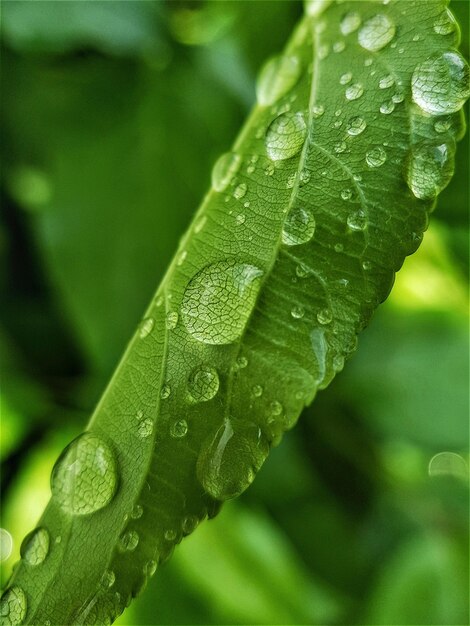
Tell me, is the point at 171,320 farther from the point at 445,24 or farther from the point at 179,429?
the point at 445,24

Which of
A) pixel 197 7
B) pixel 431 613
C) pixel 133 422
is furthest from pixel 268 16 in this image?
pixel 431 613

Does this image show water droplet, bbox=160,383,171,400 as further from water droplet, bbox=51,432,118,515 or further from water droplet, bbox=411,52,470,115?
water droplet, bbox=411,52,470,115

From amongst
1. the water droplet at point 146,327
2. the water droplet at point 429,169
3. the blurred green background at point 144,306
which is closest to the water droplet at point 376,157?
the water droplet at point 429,169

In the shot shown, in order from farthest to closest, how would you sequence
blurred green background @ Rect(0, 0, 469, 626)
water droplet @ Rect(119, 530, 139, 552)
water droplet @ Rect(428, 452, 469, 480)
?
1. water droplet @ Rect(428, 452, 469, 480)
2. blurred green background @ Rect(0, 0, 469, 626)
3. water droplet @ Rect(119, 530, 139, 552)

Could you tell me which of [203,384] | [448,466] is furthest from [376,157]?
[448,466]

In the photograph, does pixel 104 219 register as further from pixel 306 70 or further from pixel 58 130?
pixel 306 70

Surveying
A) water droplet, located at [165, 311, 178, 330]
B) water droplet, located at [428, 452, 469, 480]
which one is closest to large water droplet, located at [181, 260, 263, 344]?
water droplet, located at [165, 311, 178, 330]
